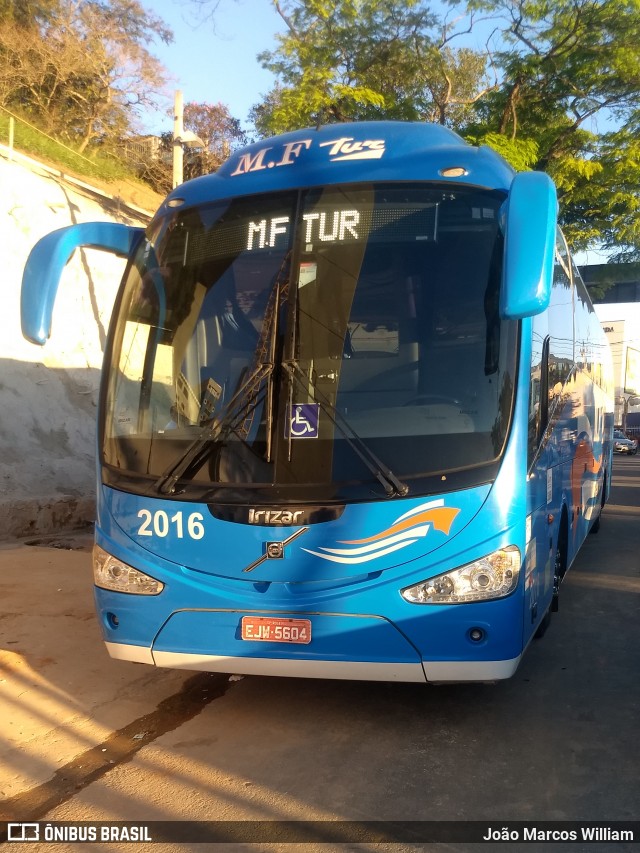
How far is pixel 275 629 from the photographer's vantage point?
14.2 feet

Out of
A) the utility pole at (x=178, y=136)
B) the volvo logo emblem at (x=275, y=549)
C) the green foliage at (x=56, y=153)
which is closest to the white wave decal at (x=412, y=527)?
the volvo logo emblem at (x=275, y=549)

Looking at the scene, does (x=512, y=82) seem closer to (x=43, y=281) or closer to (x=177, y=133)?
(x=177, y=133)

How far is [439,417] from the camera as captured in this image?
4.34 meters

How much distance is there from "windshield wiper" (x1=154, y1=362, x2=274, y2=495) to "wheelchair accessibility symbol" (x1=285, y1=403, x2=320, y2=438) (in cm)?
22

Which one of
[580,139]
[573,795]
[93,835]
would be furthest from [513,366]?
[580,139]

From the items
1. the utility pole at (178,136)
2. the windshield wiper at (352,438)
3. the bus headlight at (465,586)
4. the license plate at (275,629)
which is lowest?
the license plate at (275,629)

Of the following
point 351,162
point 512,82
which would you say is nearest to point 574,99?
point 512,82

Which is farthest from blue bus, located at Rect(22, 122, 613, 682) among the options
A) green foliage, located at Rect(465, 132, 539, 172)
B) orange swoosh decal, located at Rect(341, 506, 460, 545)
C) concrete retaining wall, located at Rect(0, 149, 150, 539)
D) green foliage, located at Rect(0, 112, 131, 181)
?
green foliage, located at Rect(0, 112, 131, 181)

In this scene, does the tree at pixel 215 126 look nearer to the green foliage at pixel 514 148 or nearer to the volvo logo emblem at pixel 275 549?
the green foliage at pixel 514 148

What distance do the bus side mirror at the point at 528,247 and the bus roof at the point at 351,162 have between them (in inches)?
19.2

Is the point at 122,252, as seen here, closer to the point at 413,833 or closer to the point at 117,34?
the point at 413,833

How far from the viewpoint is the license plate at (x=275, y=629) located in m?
4.29

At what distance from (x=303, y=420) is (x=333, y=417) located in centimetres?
A: 16

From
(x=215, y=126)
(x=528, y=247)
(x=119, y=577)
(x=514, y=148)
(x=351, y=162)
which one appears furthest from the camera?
(x=215, y=126)
